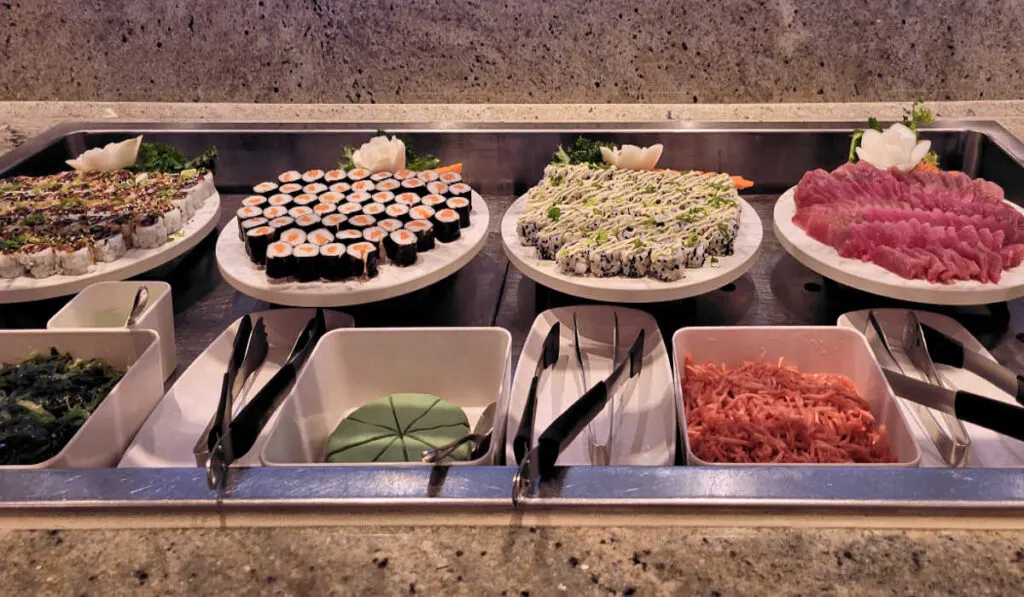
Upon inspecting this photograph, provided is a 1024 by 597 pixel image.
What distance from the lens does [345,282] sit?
1.70 m

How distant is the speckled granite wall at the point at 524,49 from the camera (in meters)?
2.77

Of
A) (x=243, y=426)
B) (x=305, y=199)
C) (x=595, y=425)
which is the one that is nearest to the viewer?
(x=243, y=426)

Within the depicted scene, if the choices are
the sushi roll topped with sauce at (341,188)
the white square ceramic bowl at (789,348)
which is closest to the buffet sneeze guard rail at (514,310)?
the white square ceramic bowl at (789,348)

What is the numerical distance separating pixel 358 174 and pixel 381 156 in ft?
0.27

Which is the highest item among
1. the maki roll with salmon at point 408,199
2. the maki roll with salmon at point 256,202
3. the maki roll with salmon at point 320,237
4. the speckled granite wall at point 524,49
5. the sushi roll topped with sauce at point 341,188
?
the speckled granite wall at point 524,49

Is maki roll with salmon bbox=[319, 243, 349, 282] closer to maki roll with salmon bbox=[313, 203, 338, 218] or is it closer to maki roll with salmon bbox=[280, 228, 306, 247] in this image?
maki roll with salmon bbox=[280, 228, 306, 247]

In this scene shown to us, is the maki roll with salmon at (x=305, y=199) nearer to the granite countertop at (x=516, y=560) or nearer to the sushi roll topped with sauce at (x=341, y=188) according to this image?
the sushi roll topped with sauce at (x=341, y=188)

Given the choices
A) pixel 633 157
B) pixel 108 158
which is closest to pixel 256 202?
pixel 108 158

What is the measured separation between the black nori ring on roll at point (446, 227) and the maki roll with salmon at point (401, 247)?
10 centimetres

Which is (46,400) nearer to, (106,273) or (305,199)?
(106,273)

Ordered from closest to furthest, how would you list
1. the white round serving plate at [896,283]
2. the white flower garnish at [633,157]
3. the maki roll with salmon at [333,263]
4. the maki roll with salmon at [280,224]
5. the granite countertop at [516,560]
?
the granite countertop at [516,560]
the white round serving plate at [896,283]
the maki roll with salmon at [333,263]
the maki roll with salmon at [280,224]
the white flower garnish at [633,157]

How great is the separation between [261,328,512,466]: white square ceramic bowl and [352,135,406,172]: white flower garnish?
81cm

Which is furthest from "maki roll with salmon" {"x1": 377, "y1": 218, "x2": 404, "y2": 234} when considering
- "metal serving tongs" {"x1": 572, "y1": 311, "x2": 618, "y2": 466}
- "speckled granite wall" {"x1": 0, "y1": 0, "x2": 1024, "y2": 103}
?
"speckled granite wall" {"x1": 0, "y1": 0, "x2": 1024, "y2": 103}

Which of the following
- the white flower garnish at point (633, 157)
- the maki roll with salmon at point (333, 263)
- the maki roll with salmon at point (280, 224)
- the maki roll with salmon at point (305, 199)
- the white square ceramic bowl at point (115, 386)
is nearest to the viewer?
the white square ceramic bowl at point (115, 386)
